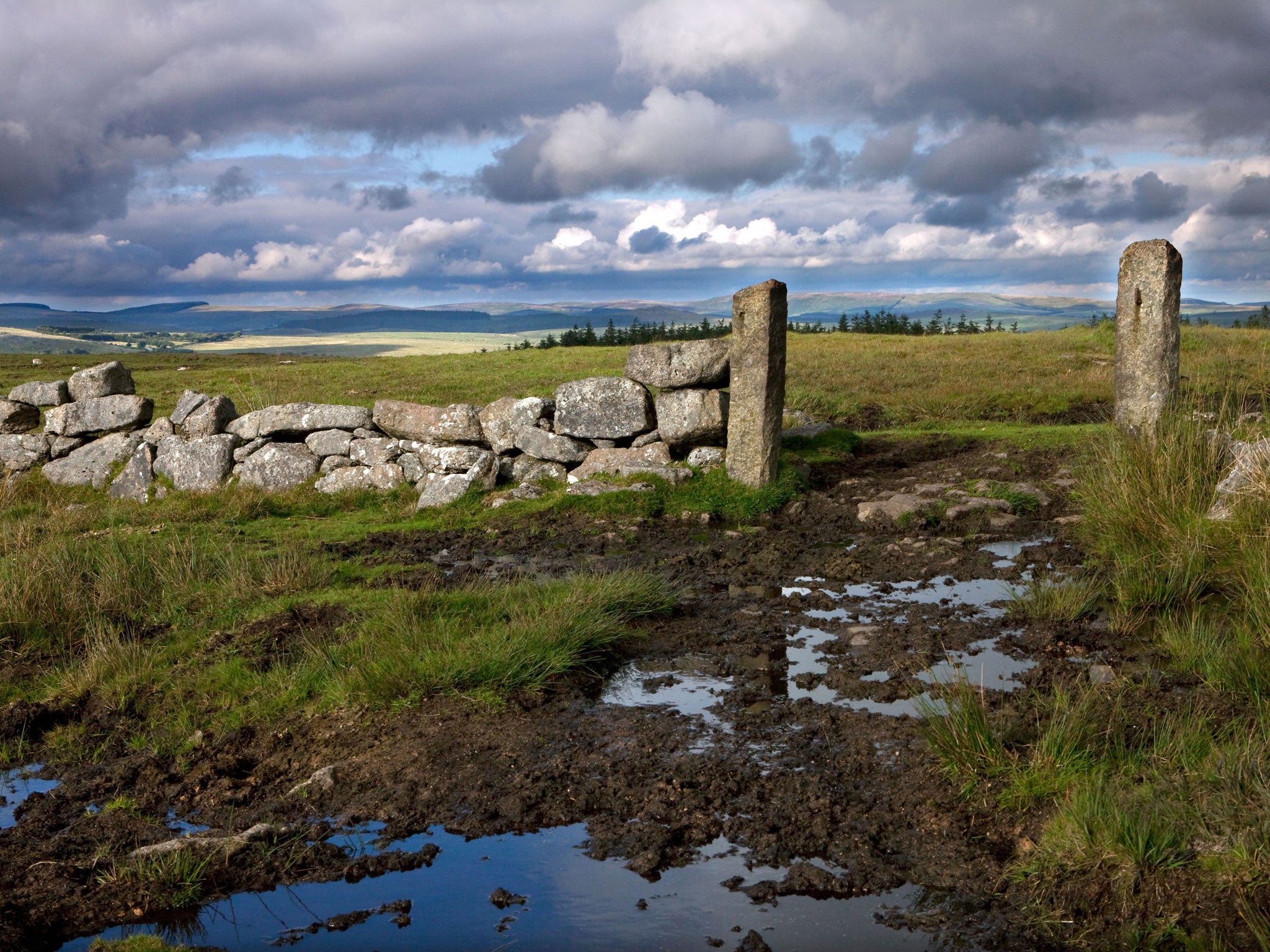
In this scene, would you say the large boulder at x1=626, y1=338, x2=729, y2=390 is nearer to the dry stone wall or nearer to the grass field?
the dry stone wall

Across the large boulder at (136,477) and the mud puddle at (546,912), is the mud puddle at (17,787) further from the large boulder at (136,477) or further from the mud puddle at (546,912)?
the large boulder at (136,477)

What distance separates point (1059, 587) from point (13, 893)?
25.0 ft

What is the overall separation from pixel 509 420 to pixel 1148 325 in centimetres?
949

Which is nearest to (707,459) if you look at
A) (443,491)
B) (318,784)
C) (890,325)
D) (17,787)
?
(443,491)

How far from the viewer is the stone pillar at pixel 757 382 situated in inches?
501

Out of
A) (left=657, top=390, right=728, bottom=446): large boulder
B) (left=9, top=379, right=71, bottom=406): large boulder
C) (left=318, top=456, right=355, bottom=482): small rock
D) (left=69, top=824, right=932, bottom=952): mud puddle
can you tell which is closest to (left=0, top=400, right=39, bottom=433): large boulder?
(left=9, top=379, right=71, bottom=406): large boulder

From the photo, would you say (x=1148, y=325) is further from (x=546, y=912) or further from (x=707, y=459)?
(x=546, y=912)

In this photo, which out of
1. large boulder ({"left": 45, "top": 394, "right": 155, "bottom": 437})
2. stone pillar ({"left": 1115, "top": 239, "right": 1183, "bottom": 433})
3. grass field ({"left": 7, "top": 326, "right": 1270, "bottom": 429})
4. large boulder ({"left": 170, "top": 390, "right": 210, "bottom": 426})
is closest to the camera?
stone pillar ({"left": 1115, "top": 239, "right": 1183, "bottom": 433})

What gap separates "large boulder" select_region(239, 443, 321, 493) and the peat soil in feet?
22.6

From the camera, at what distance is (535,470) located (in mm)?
14414

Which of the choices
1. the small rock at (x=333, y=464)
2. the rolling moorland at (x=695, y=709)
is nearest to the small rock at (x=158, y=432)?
the small rock at (x=333, y=464)

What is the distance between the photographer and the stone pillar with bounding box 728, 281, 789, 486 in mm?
12734

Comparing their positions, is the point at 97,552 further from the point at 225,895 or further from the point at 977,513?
the point at 977,513

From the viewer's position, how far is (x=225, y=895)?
4.57 m
